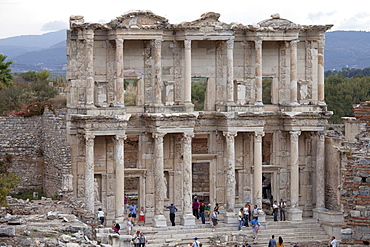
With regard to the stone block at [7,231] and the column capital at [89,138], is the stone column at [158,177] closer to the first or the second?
the column capital at [89,138]

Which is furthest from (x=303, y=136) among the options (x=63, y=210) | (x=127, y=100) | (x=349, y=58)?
(x=349, y=58)

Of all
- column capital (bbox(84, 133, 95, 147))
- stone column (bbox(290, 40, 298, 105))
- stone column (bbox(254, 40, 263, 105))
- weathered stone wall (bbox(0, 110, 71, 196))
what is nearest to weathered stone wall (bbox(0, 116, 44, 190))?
weathered stone wall (bbox(0, 110, 71, 196))

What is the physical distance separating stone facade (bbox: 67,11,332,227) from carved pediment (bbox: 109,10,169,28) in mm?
41

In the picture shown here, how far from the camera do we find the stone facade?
3647 cm

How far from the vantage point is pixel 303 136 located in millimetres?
40094

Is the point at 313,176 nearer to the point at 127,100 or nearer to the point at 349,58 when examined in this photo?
the point at 127,100

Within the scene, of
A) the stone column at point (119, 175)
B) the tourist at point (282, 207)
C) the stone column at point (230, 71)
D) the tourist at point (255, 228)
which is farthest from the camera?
the tourist at point (282, 207)

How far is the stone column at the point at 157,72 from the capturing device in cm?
3675

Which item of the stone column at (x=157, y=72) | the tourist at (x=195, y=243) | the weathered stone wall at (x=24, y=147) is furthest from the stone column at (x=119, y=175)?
the weathered stone wall at (x=24, y=147)

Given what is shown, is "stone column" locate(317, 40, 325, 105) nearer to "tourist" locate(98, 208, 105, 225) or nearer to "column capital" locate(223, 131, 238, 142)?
"column capital" locate(223, 131, 238, 142)

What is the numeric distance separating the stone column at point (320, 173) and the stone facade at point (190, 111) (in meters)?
0.04

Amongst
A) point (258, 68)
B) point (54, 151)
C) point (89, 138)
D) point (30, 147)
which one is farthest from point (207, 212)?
point (30, 147)

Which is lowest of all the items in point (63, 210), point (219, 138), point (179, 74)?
point (63, 210)

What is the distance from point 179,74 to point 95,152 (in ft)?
15.9
